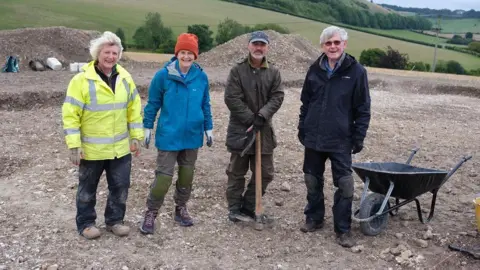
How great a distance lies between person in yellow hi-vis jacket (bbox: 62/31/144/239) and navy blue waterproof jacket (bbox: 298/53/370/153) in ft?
5.18

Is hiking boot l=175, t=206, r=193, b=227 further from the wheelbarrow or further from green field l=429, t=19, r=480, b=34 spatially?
green field l=429, t=19, r=480, b=34

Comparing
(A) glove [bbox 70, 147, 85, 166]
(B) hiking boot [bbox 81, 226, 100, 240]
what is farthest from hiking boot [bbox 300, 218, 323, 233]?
(A) glove [bbox 70, 147, 85, 166]

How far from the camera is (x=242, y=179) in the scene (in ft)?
16.1

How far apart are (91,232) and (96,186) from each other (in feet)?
1.32

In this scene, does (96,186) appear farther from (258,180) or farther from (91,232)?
(258,180)

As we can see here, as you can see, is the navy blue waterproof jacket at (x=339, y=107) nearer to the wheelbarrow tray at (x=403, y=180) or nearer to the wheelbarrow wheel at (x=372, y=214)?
the wheelbarrow tray at (x=403, y=180)

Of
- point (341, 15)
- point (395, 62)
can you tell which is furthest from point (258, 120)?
point (341, 15)

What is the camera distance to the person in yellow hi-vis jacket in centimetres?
399

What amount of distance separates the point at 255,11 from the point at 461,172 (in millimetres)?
49400

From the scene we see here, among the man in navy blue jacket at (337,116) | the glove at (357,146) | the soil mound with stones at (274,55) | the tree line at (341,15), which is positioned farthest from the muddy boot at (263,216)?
the tree line at (341,15)

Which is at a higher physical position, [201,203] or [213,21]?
[213,21]

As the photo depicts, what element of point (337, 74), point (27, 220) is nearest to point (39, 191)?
point (27, 220)

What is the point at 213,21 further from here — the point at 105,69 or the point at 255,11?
the point at 105,69

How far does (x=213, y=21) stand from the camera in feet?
158
